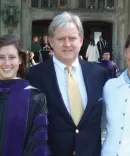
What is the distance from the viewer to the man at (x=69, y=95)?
267cm

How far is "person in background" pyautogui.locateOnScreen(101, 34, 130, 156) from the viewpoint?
8.39 feet

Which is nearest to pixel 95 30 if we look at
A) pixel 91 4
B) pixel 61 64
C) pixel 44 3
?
pixel 91 4

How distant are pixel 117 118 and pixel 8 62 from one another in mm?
817

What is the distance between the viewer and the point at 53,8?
739 inches

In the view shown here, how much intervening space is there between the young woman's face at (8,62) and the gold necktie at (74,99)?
1.37 feet

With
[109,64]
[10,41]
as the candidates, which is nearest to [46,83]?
[10,41]

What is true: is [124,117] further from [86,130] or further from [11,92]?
[11,92]

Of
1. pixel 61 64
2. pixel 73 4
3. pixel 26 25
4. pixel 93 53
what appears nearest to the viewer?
pixel 61 64

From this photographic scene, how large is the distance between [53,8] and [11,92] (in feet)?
54.7

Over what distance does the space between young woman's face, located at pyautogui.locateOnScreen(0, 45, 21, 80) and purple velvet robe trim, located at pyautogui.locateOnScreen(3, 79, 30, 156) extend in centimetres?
10

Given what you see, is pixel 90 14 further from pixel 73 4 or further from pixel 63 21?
pixel 63 21

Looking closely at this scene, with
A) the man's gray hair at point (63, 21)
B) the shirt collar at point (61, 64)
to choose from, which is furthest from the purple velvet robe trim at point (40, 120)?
the man's gray hair at point (63, 21)

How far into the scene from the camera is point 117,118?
8.59 ft

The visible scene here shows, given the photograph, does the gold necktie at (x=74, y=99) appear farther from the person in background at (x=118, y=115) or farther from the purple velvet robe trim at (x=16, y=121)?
the purple velvet robe trim at (x=16, y=121)
